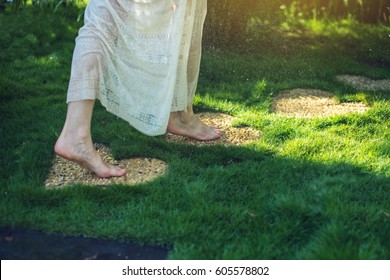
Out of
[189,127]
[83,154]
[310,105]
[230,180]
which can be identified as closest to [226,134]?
[189,127]

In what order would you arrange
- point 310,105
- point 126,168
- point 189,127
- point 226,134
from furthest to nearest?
1. point 310,105
2. point 226,134
3. point 189,127
4. point 126,168

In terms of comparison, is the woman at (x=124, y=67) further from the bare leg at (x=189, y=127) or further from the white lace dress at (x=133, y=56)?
the bare leg at (x=189, y=127)

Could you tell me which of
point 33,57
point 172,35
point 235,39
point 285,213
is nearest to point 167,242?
point 285,213

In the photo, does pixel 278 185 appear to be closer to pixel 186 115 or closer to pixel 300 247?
pixel 300 247

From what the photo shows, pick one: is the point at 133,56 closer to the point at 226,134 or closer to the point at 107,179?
the point at 107,179

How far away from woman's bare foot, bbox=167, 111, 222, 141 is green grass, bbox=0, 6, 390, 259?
18 cm

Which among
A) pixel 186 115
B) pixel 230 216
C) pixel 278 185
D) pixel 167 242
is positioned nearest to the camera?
pixel 167 242

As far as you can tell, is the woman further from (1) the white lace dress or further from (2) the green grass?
(2) the green grass

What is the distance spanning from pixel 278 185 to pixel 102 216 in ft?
2.87

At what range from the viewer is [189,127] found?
390cm

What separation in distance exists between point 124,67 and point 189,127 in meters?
0.74

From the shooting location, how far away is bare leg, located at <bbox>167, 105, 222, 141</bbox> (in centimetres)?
387
